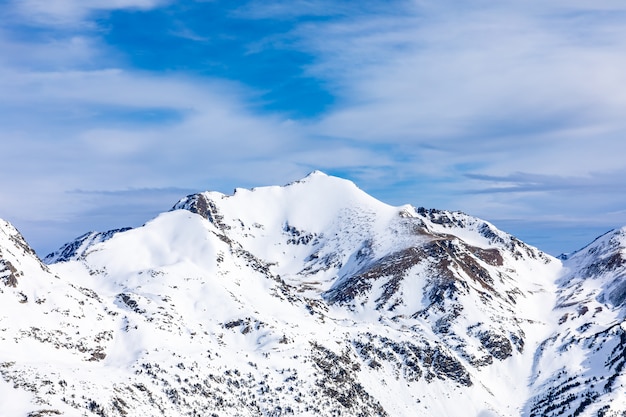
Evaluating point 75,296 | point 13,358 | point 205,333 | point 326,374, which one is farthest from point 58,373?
point 326,374

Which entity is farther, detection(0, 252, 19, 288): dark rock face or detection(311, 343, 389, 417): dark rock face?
detection(311, 343, 389, 417): dark rock face

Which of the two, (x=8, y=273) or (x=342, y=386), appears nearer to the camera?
(x=8, y=273)

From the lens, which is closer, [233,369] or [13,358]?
[13,358]

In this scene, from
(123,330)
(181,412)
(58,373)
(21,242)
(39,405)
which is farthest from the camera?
(21,242)

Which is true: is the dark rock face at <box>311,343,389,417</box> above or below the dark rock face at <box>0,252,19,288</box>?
below

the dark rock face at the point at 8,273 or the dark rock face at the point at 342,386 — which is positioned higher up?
the dark rock face at the point at 8,273

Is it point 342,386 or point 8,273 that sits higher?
point 8,273

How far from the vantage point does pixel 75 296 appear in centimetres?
18288

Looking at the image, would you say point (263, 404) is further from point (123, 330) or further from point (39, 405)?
point (39, 405)

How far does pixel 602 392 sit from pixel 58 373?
14839 centimetres

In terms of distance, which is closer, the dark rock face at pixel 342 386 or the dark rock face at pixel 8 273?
the dark rock face at pixel 8 273

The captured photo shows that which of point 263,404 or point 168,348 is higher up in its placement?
point 168,348

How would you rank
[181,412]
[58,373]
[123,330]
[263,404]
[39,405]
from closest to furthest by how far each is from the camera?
[39,405] < [58,373] < [181,412] < [263,404] < [123,330]

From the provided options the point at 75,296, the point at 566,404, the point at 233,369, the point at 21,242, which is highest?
the point at 21,242
